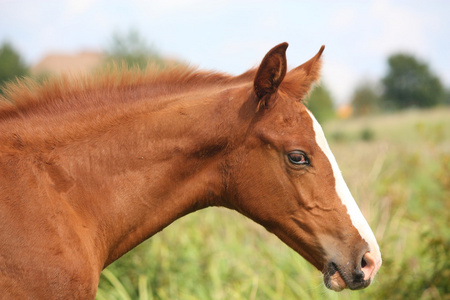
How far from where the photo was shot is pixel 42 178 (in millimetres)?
2348

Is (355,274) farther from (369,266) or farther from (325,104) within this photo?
(325,104)

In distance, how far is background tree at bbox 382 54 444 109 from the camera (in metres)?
58.2

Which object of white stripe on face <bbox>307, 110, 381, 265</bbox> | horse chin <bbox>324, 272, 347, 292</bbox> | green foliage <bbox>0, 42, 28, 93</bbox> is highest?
white stripe on face <bbox>307, 110, 381, 265</bbox>

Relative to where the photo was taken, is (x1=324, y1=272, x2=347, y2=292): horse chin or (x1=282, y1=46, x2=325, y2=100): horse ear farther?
(x1=282, y1=46, x2=325, y2=100): horse ear

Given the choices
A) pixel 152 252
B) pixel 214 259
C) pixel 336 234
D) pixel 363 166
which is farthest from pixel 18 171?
pixel 363 166

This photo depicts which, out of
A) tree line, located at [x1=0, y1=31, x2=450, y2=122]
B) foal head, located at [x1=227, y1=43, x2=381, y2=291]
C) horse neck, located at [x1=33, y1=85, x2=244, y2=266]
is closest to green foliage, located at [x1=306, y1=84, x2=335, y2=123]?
tree line, located at [x1=0, y1=31, x2=450, y2=122]

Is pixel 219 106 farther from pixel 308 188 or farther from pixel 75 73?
pixel 75 73

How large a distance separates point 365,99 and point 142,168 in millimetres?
53179

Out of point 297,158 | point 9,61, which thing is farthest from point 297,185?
point 9,61

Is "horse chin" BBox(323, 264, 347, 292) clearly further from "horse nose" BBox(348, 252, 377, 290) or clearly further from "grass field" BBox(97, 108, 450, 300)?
"grass field" BBox(97, 108, 450, 300)

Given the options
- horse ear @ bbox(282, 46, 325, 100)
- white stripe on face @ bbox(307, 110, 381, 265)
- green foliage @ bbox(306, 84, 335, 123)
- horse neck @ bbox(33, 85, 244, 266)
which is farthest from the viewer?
green foliage @ bbox(306, 84, 335, 123)

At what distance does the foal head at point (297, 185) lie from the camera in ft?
8.51

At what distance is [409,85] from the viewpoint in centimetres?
6003

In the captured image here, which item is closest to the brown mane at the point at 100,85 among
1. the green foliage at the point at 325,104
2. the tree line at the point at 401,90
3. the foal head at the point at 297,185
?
the foal head at the point at 297,185
